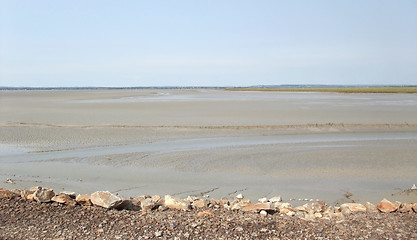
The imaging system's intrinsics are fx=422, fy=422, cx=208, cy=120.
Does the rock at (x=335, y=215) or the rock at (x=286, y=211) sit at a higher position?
the rock at (x=335, y=215)

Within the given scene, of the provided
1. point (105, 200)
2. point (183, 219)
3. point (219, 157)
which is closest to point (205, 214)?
point (183, 219)

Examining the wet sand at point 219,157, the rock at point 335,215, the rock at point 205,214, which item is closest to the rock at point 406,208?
the rock at point 335,215

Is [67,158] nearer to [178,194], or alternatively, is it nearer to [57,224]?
[178,194]

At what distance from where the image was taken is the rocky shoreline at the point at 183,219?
20.2ft

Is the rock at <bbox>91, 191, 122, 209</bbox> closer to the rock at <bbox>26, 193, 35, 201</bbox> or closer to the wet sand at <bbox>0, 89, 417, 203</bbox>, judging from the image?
the rock at <bbox>26, 193, 35, 201</bbox>

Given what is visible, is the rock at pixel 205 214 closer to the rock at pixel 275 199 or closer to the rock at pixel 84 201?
the rock at pixel 84 201

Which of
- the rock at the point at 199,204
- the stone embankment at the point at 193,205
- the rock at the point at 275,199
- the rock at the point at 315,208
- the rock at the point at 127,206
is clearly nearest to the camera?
the stone embankment at the point at 193,205

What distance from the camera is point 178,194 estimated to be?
10.1 m

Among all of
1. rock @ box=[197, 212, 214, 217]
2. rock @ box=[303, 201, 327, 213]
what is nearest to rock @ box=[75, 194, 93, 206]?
rock @ box=[197, 212, 214, 217]

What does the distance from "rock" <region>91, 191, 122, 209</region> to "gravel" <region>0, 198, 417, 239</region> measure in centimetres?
13

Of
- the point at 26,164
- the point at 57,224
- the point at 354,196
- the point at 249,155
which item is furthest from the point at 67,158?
the point at 354,196

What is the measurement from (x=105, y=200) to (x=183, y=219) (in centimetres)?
156

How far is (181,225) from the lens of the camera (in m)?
6.49

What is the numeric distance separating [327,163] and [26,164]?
9837mm
